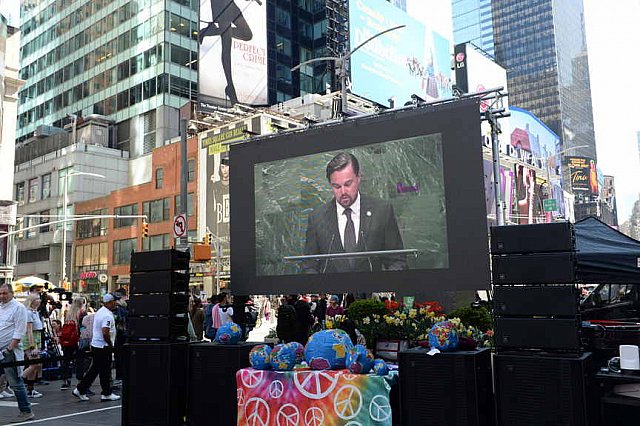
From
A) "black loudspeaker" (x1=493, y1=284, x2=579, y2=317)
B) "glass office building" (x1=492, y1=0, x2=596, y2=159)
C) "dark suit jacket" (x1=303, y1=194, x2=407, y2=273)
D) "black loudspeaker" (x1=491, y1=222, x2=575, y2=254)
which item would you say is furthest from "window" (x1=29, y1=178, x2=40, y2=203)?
"glass office building" (x1=492, y1=0, x2=596, y2=159)

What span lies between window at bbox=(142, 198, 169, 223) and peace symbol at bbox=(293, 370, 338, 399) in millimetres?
48220

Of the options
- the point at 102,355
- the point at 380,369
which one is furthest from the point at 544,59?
the point at 380,369

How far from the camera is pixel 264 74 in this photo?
48.6 m

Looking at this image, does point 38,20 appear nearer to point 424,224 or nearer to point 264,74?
point 264,74

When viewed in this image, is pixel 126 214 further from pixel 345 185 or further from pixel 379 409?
pixel 379 409

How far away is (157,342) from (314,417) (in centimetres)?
279

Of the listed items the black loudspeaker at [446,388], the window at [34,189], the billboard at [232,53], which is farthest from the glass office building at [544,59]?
the black loudspeaker at [446,388]

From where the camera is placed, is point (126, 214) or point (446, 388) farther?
point (126, 214)

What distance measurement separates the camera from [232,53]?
46.3 meters

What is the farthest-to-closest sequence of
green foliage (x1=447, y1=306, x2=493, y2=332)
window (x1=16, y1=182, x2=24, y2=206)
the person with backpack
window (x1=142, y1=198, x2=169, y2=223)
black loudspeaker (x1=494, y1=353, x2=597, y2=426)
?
window (x1=16, y1=182, x2=24, y2=206) < window (x1=142, y1=198, x2=169, y2=223) < the person with backpack < green foliage (x1=447, y1=306, x2=493, y2=332) < black loudspeaker (x1=494, y1=353, x2=597, y2=426)

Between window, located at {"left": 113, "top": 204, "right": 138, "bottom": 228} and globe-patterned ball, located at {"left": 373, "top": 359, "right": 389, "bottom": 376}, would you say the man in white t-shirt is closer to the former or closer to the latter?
globe-patterned ball, located at {"left": 373, "top": 359, "right": 389, "bottom": 376}

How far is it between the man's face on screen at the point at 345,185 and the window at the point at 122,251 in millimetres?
48704

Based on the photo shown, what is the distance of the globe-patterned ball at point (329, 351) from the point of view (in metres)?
6.08

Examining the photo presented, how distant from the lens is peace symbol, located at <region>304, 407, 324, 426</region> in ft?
19.9
